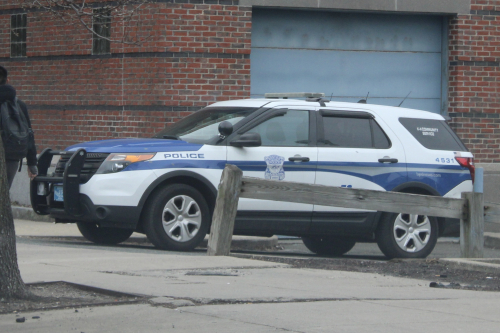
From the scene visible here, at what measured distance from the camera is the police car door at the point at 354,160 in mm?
10289

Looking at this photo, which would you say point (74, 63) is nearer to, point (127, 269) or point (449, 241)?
point (449, 241)

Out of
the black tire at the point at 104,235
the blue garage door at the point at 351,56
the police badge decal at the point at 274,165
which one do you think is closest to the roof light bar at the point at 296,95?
the police badge decal at the point at 274,165

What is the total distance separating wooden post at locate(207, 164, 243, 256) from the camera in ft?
28.1

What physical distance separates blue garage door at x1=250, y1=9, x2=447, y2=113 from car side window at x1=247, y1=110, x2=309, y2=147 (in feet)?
14.7

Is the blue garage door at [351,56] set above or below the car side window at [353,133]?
above

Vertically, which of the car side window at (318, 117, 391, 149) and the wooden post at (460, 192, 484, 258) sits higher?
the car side window at (318, 117, 391, 149)

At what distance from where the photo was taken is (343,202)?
30.0 feet

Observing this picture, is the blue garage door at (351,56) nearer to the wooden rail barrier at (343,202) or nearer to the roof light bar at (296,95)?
the roof light bar at (296,95)

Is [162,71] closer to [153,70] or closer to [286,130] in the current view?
[153,70]

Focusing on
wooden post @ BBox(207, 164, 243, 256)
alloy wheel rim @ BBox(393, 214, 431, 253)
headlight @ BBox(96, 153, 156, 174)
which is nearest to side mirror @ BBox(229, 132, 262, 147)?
headlight @ BBox(96, 153, 156, 174)

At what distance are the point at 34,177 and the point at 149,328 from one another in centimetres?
532

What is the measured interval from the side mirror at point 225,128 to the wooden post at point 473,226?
2702 millimetres

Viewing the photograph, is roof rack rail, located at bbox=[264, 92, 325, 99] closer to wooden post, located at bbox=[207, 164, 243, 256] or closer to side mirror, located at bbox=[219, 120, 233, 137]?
side mirror, located at bbox=[219, 120, 233, 137]

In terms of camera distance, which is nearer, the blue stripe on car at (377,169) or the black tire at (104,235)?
the blue stripe on car at (377,169)
